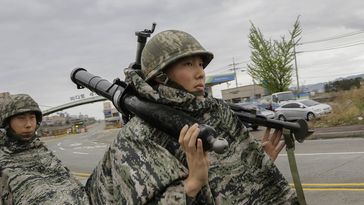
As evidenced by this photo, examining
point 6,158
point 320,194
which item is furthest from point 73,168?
point 6,158

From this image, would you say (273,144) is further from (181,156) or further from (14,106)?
(14,106)

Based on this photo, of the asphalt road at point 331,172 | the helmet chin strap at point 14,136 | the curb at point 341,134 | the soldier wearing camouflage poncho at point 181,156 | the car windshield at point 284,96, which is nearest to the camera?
the soldier wearing camouflage poncho at point 181,156

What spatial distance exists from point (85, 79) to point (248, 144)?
100cm

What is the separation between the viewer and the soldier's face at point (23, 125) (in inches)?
143

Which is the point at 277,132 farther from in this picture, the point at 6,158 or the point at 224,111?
the point at 6,158

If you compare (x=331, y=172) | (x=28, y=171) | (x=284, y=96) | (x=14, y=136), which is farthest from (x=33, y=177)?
(x=284, y=96)

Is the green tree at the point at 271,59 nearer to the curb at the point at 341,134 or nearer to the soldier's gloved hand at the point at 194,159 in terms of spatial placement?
the curb at the point at 341,134

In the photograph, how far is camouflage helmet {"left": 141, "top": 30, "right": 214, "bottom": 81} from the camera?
1841mm

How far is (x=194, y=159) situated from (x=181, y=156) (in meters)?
0.18

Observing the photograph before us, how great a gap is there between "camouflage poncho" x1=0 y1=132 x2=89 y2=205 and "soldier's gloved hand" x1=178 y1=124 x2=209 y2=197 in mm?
1331

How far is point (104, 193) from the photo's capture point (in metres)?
1.89

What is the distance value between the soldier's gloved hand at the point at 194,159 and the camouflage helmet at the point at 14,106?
2389 millimetres

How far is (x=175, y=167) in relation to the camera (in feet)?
5.49

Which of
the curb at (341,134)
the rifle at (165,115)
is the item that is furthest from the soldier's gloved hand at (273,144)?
the curb at (341,134)
